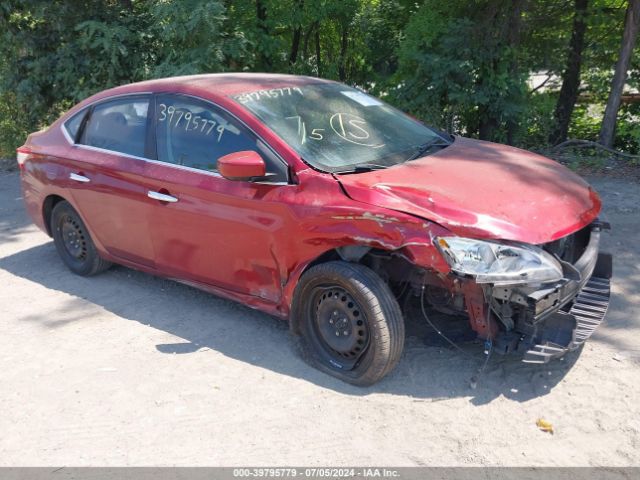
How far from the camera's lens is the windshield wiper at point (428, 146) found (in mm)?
4559

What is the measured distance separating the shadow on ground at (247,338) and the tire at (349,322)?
0.11 metres

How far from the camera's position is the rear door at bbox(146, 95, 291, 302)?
4.23m

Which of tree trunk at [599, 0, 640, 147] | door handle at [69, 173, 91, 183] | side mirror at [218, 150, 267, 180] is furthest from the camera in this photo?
tree trunk at [599, 0, 640, 147]

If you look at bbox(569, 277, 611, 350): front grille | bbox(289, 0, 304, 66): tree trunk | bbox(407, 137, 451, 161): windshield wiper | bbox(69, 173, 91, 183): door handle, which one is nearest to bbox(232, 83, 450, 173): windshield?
bbox(407, 137, 451, 161): windshield wiper

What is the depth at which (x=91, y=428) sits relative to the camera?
3664 millimetres

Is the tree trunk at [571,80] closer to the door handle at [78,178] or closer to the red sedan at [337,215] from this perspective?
the red sedan at [337,215]

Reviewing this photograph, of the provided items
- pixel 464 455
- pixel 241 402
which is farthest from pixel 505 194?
pixel 241 402

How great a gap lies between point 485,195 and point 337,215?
86cm

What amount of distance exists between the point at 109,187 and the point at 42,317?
113 centimetres

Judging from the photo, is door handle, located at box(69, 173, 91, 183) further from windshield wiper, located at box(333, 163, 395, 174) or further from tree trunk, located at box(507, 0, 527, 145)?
tree trunk, located at box(507, 0, 527, 145)

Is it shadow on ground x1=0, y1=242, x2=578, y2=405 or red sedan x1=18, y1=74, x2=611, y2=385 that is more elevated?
red sedan x1=18, y1=74, x2=611, y2=385

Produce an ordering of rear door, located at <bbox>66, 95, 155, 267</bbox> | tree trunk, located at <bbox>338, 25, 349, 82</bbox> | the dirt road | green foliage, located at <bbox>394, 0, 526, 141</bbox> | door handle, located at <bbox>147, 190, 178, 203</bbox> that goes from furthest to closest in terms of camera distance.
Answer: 1. tree trunk, located at <bbox>338, 25, 349, 82</bbox>
2. green foliage, located at <bbox>394, 0, 526, 141</bbox>
3. rear door, located at <bbox>66, 95, 155, 267</bbox>
4. door handle, located at <bbox>147, 190, 178, 203</bbox>
5. the dirt road

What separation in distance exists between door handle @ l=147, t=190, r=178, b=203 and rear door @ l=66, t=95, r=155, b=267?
0.06 m

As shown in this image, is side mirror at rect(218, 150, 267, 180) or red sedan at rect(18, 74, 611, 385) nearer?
red sedan at rect(18, 74, 611, 385)
